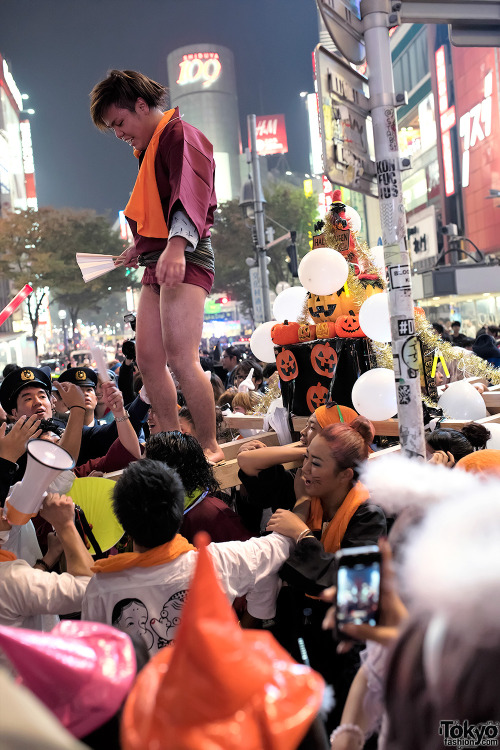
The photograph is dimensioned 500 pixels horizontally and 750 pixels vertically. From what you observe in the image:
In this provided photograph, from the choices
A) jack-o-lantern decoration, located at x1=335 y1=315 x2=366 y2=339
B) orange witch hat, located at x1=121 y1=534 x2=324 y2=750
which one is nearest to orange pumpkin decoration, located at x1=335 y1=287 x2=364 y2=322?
jack-o-lantern decoration, located at x1=335 y1=315 x2=366 y2=339

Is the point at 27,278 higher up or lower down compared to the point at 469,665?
higher up

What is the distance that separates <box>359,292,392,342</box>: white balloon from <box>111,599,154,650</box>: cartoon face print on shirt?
2.82 metres

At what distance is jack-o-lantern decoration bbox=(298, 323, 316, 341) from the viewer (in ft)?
16.8

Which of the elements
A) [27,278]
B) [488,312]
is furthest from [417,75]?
[27,278]

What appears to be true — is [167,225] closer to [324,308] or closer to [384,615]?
[324,308]

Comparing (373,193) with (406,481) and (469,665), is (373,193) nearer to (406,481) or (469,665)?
(406,481)

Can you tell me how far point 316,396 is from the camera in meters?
4.94

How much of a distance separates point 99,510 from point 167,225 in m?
1.39

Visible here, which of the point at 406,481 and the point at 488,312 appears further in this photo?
the point at 488,312

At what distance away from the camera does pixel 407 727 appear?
937 millimetres

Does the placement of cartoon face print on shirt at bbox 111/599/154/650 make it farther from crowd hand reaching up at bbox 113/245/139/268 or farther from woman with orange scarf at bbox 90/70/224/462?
crowd hand reaching up at bbox 113/245/139/268

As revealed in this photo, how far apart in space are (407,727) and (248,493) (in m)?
2.22

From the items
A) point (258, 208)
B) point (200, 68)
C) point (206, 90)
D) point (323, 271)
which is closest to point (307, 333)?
point (323, 271)

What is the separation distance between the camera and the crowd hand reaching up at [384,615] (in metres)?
1.18
